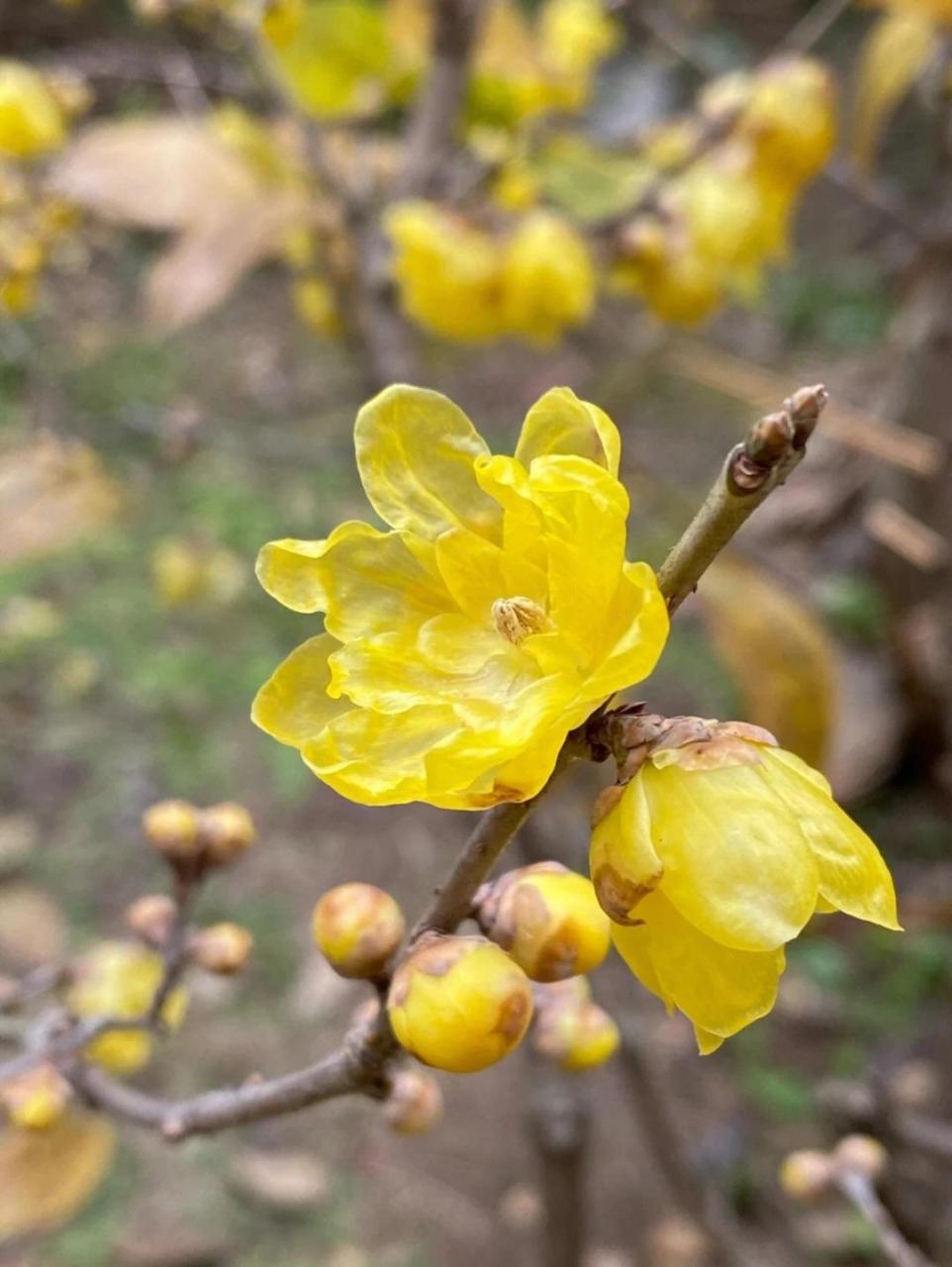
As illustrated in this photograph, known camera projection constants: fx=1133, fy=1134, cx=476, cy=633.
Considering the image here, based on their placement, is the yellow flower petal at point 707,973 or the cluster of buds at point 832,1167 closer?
the yellow flower petal at point 707,973

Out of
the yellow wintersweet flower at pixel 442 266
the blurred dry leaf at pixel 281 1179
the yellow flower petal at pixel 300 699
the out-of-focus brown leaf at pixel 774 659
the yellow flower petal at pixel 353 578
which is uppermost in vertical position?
the yellow flower petal at pixel 353 578

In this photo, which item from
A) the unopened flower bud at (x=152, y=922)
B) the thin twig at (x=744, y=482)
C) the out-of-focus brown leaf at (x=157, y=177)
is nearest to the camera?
the thin twig at (x=744, y=482)

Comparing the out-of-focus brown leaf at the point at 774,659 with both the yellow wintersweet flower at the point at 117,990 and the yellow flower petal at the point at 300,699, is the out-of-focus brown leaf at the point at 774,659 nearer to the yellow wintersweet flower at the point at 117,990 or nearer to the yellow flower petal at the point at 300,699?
the yellow wintersweet flower at the point at 117,990

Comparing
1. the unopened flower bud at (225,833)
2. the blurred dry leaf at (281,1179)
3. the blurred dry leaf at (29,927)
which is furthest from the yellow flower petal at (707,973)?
the blurred dry leaf at (29,927)

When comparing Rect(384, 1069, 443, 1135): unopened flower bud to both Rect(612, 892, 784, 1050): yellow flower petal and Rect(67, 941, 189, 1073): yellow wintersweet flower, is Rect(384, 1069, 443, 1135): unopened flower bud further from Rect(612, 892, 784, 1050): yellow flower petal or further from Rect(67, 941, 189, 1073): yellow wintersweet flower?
Rect(67, 941, 189, 1073): yellow wintersweet flower

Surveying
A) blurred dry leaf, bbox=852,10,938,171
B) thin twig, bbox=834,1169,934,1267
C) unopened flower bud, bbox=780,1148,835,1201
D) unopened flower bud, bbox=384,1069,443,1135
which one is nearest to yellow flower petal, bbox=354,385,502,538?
unopened flower bud, bbox=384,1069,443,1135

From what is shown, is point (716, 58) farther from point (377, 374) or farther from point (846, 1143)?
point (846, 1143)

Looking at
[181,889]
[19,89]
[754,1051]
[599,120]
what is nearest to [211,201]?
[19,89]
